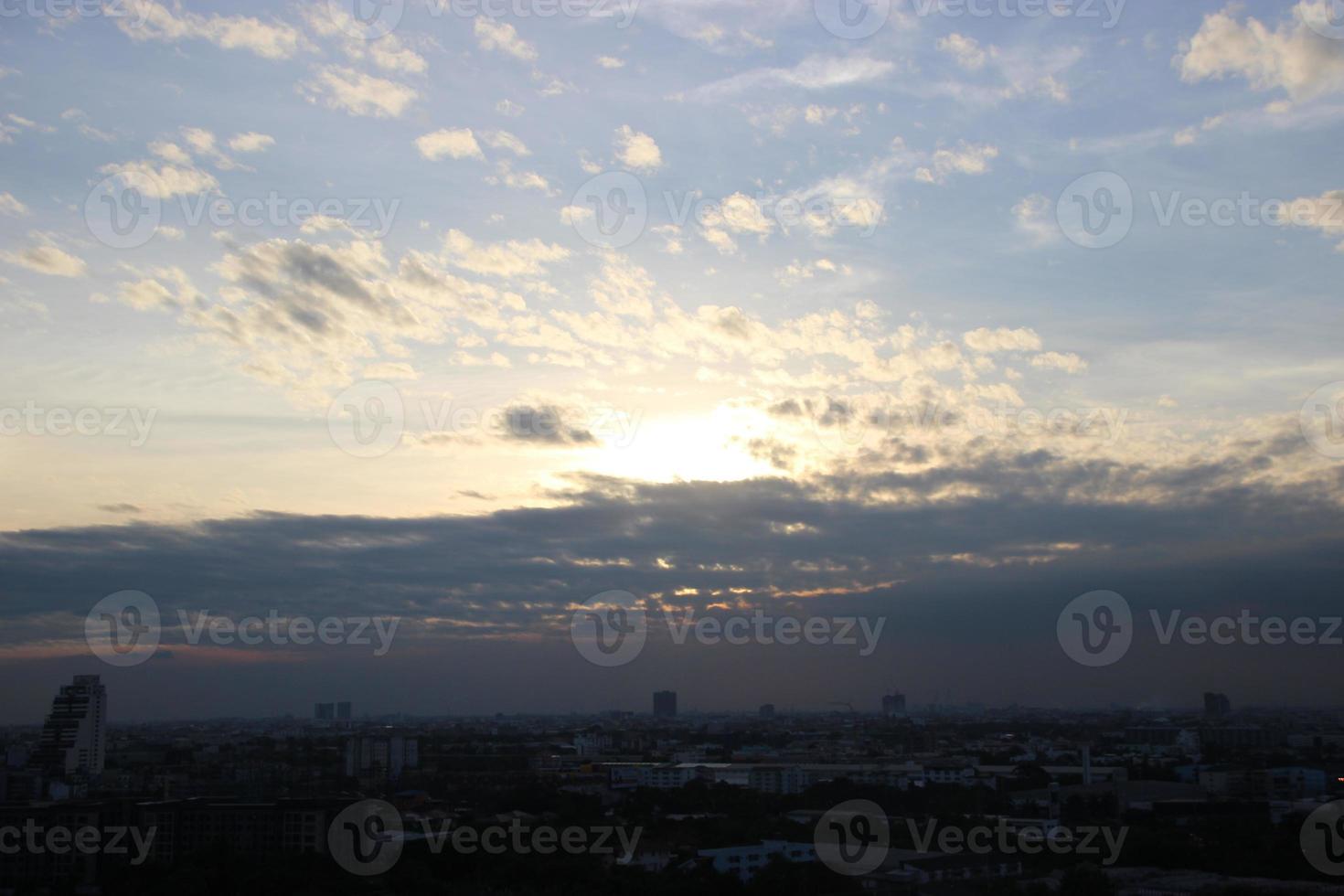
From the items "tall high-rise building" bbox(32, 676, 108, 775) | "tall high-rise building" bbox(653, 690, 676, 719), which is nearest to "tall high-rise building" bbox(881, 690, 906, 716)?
"tall high-rise building" bbox(653, 690, 676, 719)

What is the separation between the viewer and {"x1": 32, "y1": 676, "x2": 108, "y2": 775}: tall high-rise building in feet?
109

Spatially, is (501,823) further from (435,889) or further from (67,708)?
(67,708)

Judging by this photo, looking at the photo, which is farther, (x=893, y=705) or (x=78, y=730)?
(x=893, y=705)

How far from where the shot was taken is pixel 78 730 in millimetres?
35406

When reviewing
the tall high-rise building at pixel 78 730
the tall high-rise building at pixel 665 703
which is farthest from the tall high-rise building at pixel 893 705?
the tall high-rise building at pixel 78 730

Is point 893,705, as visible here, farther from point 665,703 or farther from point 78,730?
point 78,730

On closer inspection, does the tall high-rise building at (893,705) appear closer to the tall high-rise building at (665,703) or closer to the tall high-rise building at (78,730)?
the tall high-rise building at (665,703)

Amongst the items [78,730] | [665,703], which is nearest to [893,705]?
[665,703]

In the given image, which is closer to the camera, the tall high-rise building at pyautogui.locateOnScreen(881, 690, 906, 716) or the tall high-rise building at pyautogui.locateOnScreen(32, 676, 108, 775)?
the tall high-rise building at pyautogui.locateOnScreen(32, 676, 108, 775)

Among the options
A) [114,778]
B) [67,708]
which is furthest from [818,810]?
[67,708]

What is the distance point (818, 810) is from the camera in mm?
25000

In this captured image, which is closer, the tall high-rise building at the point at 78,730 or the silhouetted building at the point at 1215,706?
the tall high-rise building at the point at 78,730

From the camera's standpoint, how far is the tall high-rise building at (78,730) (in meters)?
33.3

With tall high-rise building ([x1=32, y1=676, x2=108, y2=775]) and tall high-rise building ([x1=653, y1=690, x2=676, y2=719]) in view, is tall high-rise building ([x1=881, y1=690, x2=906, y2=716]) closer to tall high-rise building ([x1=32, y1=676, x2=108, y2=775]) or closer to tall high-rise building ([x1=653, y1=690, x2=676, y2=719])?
tall high-rise building ([x1=653, y1=690, x2=676, y2=719])
